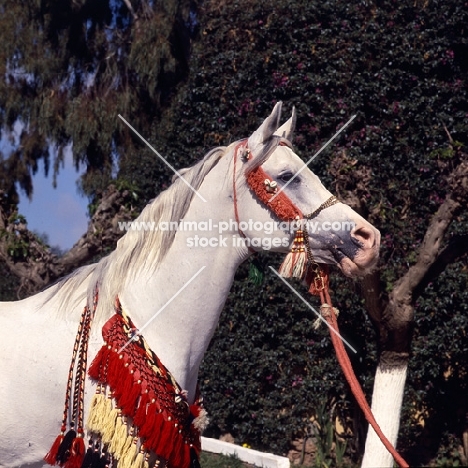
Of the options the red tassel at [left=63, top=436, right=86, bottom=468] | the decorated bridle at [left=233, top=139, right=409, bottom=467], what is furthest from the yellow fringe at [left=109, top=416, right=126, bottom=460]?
the decorated bridle at [left=233, top=139, right=409, bottom=467]

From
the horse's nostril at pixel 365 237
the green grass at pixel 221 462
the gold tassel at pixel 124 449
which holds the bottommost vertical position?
the green grass at pixel 221 462

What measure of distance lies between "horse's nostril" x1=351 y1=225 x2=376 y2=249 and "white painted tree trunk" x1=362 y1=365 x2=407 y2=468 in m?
2.82

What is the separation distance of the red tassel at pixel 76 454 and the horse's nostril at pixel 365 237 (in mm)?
1230

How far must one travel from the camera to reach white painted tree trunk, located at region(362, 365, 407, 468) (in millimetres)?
4898

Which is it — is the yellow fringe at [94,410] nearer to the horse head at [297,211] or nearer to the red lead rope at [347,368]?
the horse head at [297,211]

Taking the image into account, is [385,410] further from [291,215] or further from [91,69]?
[91,69]

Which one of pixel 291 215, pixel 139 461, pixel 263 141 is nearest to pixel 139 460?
pixel 139 461

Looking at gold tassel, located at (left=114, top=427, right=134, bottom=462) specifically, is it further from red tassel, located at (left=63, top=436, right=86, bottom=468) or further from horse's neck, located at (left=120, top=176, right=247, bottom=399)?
horse's neck, located at (left=120, top=176, right=247, bottom=399)

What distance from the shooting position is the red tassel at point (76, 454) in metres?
2.28

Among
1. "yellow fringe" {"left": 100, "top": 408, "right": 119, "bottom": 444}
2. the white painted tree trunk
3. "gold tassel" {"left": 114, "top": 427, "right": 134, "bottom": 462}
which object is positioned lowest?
the white painted tree trunk

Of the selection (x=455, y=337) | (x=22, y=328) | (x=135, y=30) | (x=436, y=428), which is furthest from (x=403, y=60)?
(x=135, y=30)

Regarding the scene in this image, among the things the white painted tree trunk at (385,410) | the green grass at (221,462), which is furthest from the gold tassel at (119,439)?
the green grass at (221,462)

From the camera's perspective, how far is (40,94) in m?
Result: 11.1

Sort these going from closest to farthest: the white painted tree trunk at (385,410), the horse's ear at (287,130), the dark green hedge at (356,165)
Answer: the horse's ear at (287,130) → the white painted tree trunk at (385,410) → the dark green hedge at (356,165)
